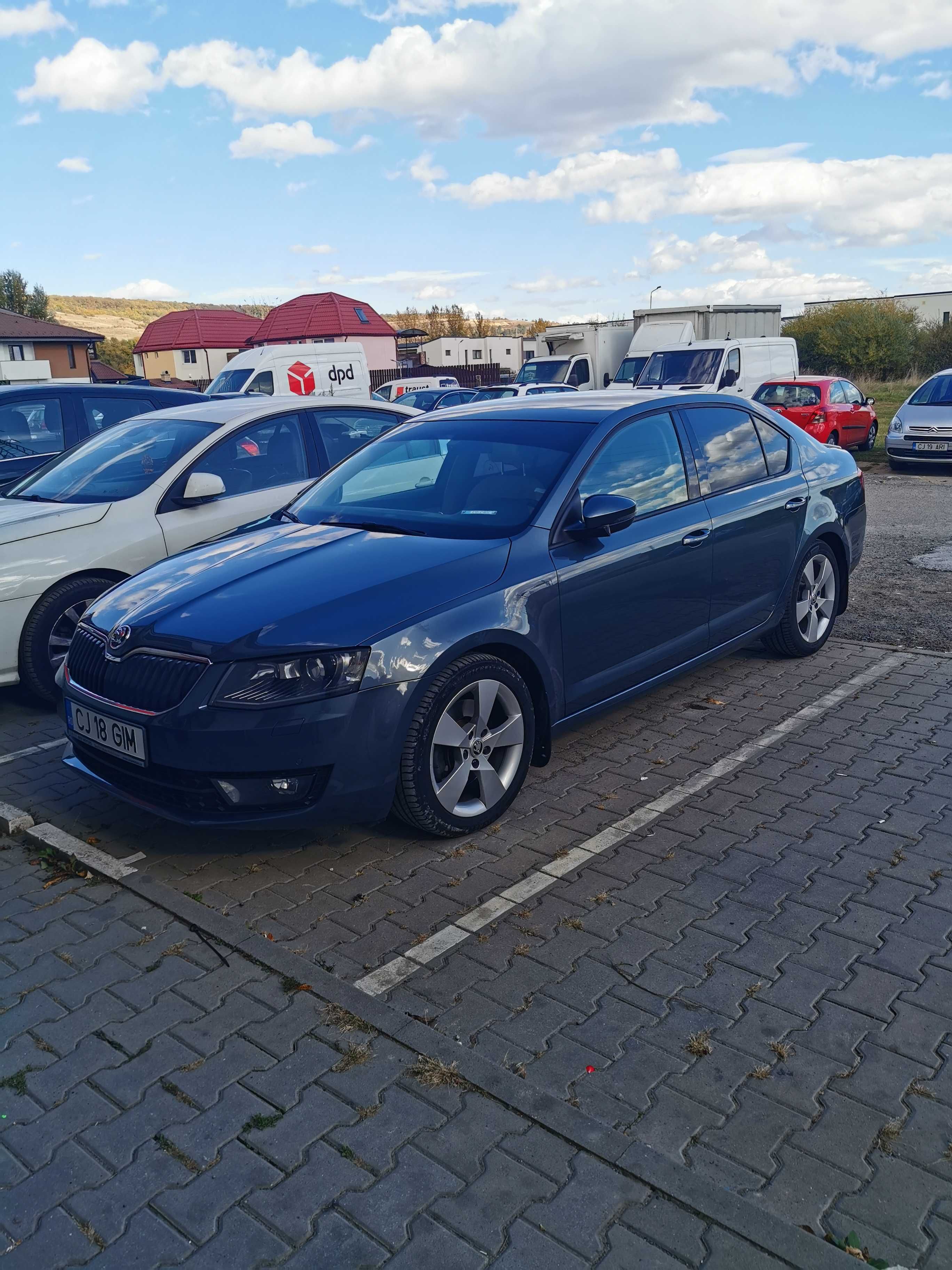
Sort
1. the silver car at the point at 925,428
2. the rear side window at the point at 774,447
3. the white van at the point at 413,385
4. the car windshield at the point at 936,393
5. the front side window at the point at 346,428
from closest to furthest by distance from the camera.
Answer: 1. the rear side window at the point at 774,447
2. the front side window at the point at 346,428
3. the silver car at the point at 925,428
4. the car windshield at the point at 936,393
5. the white van at the point at 413,385

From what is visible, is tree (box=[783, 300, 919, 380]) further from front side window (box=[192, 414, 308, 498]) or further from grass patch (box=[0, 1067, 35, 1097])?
grass patch (box=[0, 1067, 35, 1097])

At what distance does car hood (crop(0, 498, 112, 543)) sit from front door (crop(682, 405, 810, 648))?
11.6 ft

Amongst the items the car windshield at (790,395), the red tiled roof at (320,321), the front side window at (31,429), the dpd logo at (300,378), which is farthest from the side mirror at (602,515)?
the red tiled roof at (320,321)

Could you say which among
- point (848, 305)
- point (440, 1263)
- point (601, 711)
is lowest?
point (440, 1263)

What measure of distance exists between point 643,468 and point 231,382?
808 inches

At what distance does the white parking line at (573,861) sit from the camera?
11.2ft

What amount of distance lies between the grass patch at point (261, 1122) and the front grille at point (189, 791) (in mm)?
1273

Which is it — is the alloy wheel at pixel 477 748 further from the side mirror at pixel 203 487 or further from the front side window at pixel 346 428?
the front side window at pixel 346 428

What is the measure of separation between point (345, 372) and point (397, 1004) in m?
22.7

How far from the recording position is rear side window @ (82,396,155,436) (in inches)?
329

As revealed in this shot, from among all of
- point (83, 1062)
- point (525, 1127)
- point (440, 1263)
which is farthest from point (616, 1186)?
point (83, 1062)

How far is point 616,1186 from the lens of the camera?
8.00 ft

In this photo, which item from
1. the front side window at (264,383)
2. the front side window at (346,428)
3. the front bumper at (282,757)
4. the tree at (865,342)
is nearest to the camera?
the front bumper at (282,757)

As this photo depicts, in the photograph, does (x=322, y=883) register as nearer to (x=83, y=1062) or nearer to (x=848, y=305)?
(x=83, y=1062)
